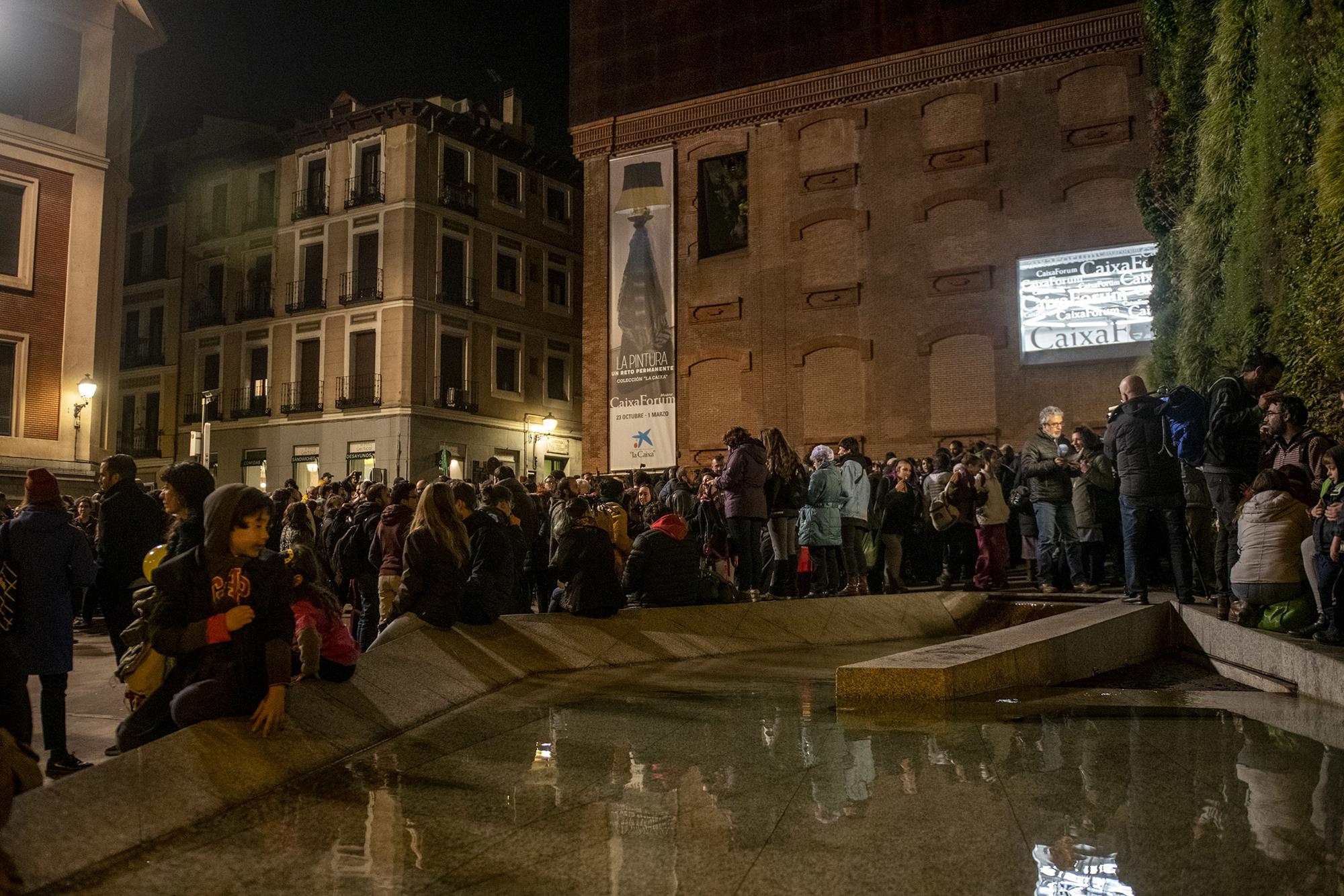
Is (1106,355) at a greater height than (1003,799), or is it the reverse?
(1106,355)

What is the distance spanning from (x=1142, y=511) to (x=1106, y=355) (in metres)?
15.0

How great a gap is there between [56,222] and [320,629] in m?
22.6

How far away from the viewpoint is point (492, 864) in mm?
3553

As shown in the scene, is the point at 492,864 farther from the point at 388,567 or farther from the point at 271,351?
the point at 271,351

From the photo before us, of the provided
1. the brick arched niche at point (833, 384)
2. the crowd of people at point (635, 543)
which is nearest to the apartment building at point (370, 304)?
the brick arched niche at point (833, 384)

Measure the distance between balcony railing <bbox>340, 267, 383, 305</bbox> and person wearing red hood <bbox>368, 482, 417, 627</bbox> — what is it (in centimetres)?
2829

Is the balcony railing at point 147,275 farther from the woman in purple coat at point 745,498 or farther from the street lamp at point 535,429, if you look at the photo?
the woman in purple coat at point 745,498

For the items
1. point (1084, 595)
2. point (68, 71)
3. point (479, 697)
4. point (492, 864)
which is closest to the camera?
point (492, 864)

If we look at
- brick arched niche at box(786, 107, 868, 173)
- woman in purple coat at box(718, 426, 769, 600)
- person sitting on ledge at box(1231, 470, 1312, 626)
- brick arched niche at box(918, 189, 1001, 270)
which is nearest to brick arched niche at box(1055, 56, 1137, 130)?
brick arched niche at box(918, 189, 1001, 270)

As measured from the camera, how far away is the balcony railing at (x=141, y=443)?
41.6 metres

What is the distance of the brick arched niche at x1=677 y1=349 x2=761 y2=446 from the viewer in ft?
88.7

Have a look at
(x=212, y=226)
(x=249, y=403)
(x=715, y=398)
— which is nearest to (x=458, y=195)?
(x=249, y=403)

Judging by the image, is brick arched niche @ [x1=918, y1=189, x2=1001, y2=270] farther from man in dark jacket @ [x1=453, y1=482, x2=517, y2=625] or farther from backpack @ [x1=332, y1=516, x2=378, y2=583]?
man in dark jacket @ [x1=453, y1=482, x2=517, y2=625]

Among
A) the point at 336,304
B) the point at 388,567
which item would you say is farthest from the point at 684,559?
the point at 336,304
